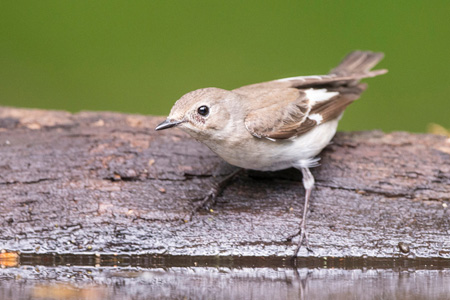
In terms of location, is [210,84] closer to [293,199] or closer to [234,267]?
[293,199]

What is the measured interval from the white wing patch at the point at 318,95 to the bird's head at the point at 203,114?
839 millimetres

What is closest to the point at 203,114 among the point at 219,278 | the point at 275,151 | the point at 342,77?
the point at 275,151

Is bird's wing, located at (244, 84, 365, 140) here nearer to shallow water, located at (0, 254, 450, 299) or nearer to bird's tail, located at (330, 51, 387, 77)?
bird's tail, located at (330, 51, 387, 77)

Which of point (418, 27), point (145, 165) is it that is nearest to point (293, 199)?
point (145, 165)

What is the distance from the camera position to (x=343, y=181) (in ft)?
16.9

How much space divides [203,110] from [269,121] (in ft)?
2.02

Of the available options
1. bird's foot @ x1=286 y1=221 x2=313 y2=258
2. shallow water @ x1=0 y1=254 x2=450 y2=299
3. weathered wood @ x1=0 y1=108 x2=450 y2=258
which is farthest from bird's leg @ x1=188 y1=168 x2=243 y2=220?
bird's foot @ x1=286 y1=221 x2=313 y2=258

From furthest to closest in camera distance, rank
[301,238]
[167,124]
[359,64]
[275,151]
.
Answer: [359,64], [275,151], [301,238], [167,124]

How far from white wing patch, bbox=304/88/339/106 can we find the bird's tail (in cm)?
47

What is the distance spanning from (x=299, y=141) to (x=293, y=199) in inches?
21.1

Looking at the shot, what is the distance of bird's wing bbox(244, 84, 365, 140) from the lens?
4.75 meters

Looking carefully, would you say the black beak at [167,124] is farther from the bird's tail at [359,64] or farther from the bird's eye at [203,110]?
the bird's tail at [359,64]

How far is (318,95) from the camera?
210 inches

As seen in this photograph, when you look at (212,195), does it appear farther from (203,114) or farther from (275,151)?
(203,114)
